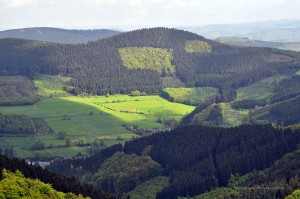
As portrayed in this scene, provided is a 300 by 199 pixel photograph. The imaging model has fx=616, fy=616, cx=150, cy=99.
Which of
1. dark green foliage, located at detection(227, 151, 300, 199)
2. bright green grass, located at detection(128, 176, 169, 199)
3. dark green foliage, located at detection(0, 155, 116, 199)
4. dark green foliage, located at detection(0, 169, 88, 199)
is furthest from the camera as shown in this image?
bright green grass, located at detection(128, 176, 169, 199)

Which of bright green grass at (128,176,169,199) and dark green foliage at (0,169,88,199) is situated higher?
dark green foliage at (0,169,88,199)

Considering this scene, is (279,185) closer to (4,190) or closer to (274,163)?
(274,163)

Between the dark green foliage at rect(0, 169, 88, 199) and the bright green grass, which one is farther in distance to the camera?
the bright green grass

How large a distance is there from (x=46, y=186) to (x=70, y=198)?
606 cm

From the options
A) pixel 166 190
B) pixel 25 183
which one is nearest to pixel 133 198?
pixel 166 190

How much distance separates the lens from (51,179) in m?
149

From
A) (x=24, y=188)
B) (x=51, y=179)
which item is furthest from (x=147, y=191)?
(x=24, y=188)

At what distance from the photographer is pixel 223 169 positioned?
194 metres

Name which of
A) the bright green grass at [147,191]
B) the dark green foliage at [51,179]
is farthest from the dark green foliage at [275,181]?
the dark green foliage at [51,179]

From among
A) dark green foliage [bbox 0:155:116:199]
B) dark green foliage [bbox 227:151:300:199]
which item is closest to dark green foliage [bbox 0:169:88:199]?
dark green foliage [bbox 0:155:116:199]

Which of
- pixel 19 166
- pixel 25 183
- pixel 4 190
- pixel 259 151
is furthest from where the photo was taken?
pixel 259 151

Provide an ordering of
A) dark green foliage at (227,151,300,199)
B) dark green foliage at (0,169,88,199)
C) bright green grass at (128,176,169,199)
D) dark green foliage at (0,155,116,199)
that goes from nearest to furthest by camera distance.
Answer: dark green foliage at (0,169,88,199), dark green foliage at (227,151,300,199), dark green foliage at (0,155,116,199), bright green grass at (128,176,169,199)

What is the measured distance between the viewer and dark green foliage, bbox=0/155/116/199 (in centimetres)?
14638

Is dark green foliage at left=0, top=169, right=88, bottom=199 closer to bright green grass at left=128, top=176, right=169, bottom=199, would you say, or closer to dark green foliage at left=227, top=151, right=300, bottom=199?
dark green foliage at left=227, top=151, right=300, bottom=199
